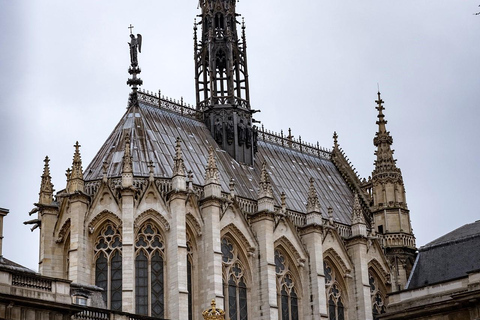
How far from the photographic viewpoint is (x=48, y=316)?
41.8 metres

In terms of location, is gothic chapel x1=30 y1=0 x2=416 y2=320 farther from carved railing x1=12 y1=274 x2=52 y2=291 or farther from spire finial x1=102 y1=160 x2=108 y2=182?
carved railing x1=12 y1=274 x2=52 y2=291

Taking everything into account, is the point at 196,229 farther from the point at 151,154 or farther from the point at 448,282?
the point at 448,282

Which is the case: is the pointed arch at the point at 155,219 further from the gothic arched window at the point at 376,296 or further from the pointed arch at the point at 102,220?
the gothic arched window at the point at 376,296

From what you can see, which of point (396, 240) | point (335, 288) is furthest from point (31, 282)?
point (396, 240)

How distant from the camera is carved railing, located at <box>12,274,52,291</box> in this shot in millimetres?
41094

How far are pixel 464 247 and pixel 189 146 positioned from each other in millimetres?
19254

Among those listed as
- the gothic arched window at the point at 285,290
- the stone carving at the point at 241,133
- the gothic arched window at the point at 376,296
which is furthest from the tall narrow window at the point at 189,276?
the gothic arched window at the point at 376,296

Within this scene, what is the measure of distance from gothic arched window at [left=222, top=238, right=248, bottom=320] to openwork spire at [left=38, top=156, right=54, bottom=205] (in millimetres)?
10165

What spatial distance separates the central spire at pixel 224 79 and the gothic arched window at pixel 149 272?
1221 centimetres

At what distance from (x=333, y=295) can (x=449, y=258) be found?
43.0 ft

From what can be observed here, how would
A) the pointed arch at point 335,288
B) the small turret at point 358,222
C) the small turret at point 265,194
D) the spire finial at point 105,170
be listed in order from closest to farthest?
1. the spire finial at point 105,170
2. the small turret at point 265,194
3. the pointed arch at point 335,288
4. the small turret at point 358,222

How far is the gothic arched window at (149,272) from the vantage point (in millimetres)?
57000

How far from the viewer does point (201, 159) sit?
66.1 metres

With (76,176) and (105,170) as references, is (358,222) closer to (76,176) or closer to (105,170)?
(105,170)
